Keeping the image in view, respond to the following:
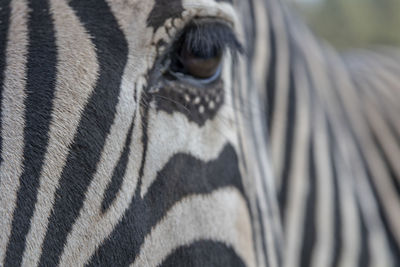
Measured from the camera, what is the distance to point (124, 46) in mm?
1064

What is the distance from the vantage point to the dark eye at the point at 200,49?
3.84 feet

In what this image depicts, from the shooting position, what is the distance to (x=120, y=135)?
1025 mm

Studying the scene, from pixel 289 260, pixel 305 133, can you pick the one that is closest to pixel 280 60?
pixel 305 133

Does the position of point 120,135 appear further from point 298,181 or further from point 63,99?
point 298,181

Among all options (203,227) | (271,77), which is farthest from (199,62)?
(271,77)

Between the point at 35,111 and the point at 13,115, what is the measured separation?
0.14ft

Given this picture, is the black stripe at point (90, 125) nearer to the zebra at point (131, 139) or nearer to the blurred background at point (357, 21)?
the zebra at point (131, 139)

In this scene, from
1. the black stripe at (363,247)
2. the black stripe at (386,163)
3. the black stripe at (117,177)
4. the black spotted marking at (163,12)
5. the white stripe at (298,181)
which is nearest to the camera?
the black stripe at (117,177)

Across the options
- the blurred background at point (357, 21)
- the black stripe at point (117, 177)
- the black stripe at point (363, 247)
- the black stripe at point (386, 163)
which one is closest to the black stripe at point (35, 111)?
the black stripe at point (117, 177)

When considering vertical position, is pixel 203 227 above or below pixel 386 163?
above

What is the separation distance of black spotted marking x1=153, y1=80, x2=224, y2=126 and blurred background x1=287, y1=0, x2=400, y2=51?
785 cm

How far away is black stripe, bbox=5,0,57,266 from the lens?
2.89 ft

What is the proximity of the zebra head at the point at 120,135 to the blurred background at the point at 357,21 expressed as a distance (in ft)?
25.9

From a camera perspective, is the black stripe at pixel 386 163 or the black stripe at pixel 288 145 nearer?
the black stripe at pixel 288 145
